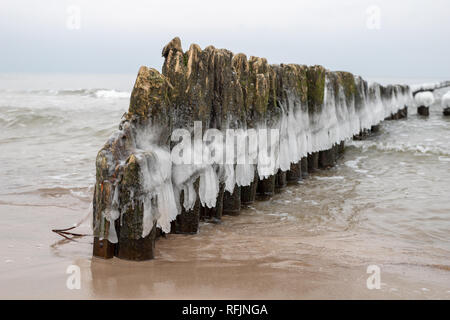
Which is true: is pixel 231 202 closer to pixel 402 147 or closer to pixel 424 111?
pixel 402 147

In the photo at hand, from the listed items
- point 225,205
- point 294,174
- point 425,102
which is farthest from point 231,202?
point 425,102

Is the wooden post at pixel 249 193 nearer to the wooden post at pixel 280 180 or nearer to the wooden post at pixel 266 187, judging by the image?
the wooden post at pixel 266 187

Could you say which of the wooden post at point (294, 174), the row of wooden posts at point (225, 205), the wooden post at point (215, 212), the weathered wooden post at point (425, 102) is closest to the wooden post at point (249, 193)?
the row of wooden posts at point (225, 205)

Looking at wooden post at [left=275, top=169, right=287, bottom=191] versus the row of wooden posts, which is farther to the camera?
wooden post at [left=275, top=169, right=287, bottom=191]

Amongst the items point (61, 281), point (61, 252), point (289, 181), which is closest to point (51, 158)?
point (289, 181)

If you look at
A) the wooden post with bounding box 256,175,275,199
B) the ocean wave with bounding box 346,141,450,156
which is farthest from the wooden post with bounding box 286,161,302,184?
the ocean wave with bounding box 346,141,450,156

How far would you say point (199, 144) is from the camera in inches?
195

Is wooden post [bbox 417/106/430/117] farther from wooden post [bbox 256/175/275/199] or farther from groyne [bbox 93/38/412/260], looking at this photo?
wooden post [bbox 256/175/275/199]

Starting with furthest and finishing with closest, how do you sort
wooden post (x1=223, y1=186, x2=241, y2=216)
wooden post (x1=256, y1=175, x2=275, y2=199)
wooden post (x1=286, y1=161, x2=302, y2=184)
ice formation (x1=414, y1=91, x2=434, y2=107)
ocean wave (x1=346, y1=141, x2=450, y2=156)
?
1. ice formation (x1=414, y1=91, x2=434, y2=107)
2. ocean wave (x1=346, y1=141, x2=450, y2=156)
3. wooden post (x1=286, y1=161, x2=302, y2=184)
4. wooden post (x1=256, y1=175, x2=275, y2=199)
5. wooden post (x1=223, y1=186, x2=241, y2=216)

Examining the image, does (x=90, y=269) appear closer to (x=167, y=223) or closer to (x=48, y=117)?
(x=167, y=223)

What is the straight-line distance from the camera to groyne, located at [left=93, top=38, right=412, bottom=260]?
Result: 3.89 meters

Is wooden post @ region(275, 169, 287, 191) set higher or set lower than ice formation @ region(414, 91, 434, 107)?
lower

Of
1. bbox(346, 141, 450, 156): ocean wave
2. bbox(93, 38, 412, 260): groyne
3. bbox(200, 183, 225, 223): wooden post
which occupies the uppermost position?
bbox(93, 38, 412, 260): groyne
